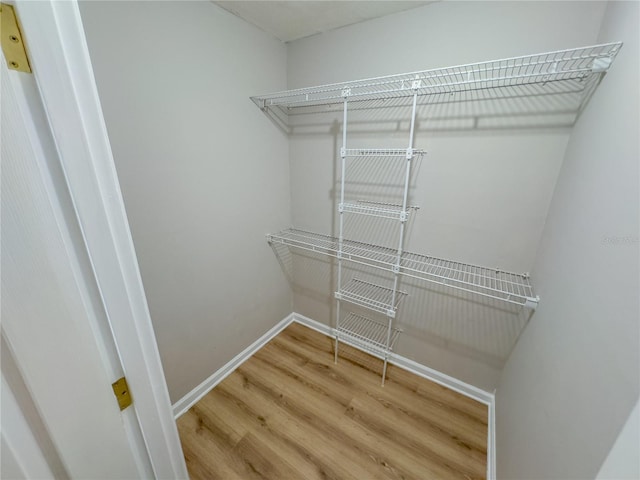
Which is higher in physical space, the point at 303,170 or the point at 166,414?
the point at 303,170

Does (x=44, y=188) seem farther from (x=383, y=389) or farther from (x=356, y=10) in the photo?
(x=383, y=389)

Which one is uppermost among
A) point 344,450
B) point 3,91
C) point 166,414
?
point 3,91

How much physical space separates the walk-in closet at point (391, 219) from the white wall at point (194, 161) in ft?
0.03

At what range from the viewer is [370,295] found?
1.93 m

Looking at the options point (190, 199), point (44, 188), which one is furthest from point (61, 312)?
point (190, 199)

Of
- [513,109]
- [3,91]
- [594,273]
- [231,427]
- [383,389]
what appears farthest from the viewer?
[383,389]

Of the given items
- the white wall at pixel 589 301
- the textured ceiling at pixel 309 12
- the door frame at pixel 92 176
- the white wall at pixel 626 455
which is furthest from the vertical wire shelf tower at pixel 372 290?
the door frame at pixel 92 176

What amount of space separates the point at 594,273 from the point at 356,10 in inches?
62.9

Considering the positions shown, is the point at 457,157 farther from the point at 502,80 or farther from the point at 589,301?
the point at 589,301

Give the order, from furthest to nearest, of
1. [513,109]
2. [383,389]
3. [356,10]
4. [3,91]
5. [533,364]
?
[383,389], [356,10], [513,109], [533,364], [3,91]

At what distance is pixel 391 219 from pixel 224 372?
1608 millimetres

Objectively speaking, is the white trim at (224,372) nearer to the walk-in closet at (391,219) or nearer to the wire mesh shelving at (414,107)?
the walk-in closet at (391,219)

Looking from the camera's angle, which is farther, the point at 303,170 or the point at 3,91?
the point at 303,170

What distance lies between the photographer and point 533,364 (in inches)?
44.1
